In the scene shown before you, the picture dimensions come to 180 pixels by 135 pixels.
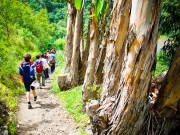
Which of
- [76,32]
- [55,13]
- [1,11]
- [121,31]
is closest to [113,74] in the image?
[121,31]

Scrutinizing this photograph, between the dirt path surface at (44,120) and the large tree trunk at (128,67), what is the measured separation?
2.19 m

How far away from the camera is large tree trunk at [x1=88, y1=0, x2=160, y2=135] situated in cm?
328

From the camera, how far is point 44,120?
6.82m

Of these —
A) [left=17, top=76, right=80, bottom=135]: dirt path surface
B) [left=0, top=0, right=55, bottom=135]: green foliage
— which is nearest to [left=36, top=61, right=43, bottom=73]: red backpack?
[left=0, top=0, right=55, bottom=135]: green foliage

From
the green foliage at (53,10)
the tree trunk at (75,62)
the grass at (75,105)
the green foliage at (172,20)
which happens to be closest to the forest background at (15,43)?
the green foliage at (172,20)

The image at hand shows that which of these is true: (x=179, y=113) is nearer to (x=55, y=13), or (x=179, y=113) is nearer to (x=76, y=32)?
(x=76, y=32)

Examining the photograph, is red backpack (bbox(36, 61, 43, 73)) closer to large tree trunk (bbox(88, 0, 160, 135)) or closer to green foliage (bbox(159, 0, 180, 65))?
green foliage (bbox(159, 0, 180, 65))

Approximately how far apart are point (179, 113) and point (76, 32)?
6.29 meters

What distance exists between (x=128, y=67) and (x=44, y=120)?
408 cm

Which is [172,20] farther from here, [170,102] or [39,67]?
[170,102]

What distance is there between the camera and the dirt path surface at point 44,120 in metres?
6.04

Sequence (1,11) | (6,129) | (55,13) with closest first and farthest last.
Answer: (6,129)
(1,11)
(55,13)

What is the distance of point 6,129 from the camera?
206 inches

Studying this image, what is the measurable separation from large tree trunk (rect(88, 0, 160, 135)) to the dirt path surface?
219 cm
